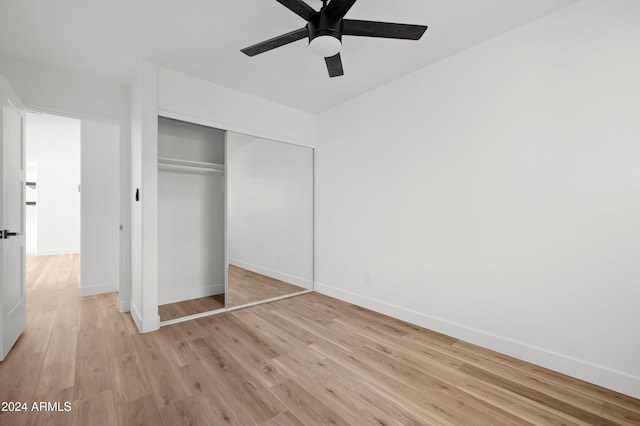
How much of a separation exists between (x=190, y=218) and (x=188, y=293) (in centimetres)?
95

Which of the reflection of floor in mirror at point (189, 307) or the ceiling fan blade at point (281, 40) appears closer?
the ceiling fan blade at point (281, 40)

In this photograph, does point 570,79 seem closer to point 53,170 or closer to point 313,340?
point 313,340

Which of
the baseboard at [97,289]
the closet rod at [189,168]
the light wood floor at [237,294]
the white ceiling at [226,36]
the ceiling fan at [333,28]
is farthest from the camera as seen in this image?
the baseboard at [97,289]

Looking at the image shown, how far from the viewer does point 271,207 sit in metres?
3.85

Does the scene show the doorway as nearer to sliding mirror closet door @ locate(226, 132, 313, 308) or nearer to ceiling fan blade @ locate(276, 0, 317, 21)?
sliding mirror closet door @ locate(226, 132, 313, 308)

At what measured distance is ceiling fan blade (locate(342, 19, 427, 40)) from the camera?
1766 mm

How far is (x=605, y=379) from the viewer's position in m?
1.92

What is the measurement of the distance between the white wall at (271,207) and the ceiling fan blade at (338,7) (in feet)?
6.71

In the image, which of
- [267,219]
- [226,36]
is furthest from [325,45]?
[267,219]

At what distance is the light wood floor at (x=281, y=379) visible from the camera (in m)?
1.64

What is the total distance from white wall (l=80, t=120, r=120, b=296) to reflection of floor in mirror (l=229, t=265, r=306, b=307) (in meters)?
1.93

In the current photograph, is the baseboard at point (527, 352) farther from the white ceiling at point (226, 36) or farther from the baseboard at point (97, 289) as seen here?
the baseboard at point (97, 289)

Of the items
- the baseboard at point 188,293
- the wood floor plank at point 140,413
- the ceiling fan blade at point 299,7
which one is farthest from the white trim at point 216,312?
the ceiling fan blade at point 299,7

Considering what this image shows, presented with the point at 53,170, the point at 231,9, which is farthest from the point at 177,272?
the point at 53,170
